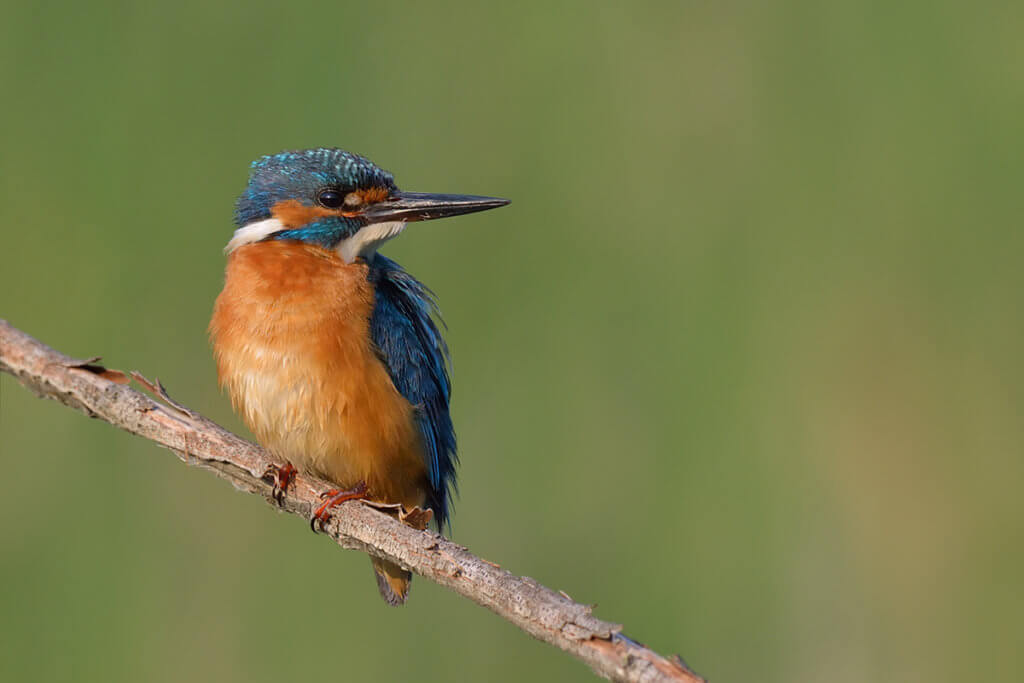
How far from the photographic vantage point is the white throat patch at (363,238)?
2736mm

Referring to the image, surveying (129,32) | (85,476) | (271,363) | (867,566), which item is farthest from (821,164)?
(85,476)

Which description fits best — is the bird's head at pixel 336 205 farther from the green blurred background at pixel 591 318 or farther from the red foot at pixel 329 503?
the green blurred background at pixel 591 318

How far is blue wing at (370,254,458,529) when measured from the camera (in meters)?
2.69

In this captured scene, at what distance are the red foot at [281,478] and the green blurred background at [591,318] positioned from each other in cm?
84

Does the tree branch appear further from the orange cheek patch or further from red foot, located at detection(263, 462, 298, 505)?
the orange cheek patch

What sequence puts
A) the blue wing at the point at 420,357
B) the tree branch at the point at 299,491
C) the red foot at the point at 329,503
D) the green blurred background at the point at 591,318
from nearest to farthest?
the tree branch at the point at 299,491, the red foot at the point at 329,503, the blue wing at the point at 420,357, the green blurred background at the point at 591,318

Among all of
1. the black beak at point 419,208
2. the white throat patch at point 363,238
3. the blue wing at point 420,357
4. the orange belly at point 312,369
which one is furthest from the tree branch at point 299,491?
the black beak at point 419,208

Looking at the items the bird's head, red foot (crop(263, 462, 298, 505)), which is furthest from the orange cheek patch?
red foot (crop(263, 462, 298, 505))

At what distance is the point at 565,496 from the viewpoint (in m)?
3.44

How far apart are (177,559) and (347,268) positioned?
121 cm

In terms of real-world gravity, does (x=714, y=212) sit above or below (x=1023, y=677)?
above

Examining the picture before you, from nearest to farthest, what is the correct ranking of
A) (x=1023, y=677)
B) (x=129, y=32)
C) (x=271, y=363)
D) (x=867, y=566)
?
(x=271, y=363) < (x=1023, y=677) < (x=867, y=566) < (x=129, y=32)

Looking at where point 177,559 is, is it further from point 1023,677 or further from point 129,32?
point 1023,677

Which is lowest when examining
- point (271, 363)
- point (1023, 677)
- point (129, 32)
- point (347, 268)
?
point (1023, 677)
